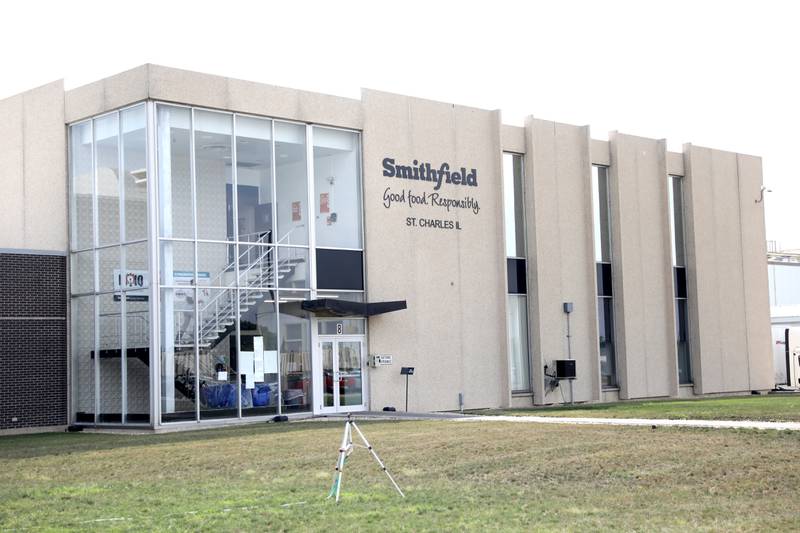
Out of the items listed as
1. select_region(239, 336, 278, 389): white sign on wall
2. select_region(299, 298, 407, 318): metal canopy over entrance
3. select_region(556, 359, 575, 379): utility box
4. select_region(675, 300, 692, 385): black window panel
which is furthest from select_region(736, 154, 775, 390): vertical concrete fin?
select_region(239, 336, 278, 389): white sign on wall

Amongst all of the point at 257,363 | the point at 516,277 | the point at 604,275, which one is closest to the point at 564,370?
the point at 516,277

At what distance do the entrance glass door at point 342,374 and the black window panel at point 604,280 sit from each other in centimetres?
987

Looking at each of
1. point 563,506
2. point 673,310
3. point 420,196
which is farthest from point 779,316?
point 563,506

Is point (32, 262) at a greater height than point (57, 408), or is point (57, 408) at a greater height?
point (32, 262)

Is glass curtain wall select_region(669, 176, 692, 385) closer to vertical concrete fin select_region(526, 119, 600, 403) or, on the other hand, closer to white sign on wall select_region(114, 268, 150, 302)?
vertical concrete fin select_region(526, 119, 600, 403)

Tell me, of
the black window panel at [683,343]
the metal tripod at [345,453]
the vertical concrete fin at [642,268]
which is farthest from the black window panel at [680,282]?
the metal tripod at [345,453]

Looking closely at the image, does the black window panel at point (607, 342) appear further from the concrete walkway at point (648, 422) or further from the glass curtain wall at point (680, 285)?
the concrete walkway at point (648, 422)

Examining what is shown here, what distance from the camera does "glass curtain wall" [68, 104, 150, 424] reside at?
24.8 meters

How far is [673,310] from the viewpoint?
36.1m

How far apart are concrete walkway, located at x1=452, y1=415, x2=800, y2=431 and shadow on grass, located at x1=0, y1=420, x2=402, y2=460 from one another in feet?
8.44

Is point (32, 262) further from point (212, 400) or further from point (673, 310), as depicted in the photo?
point (673, 310)

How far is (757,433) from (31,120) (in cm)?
1948

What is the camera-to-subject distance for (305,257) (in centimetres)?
2708

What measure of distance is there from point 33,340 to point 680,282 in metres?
21.5
